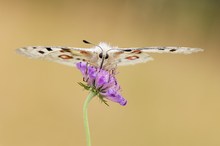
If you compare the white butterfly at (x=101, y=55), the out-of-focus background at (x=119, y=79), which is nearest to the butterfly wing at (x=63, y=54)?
the white butterfly at (x=101, y=55)

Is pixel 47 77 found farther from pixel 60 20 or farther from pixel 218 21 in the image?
pixel 218 21

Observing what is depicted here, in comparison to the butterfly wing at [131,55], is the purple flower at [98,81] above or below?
below

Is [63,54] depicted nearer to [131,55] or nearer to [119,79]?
[131,55]

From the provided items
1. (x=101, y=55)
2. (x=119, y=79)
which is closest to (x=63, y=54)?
(x=101, y=55)

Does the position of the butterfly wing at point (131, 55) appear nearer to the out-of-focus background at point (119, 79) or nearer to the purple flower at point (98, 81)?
the purple flower at point (98, 81)

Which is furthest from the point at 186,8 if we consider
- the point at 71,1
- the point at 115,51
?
the point at 115,51
